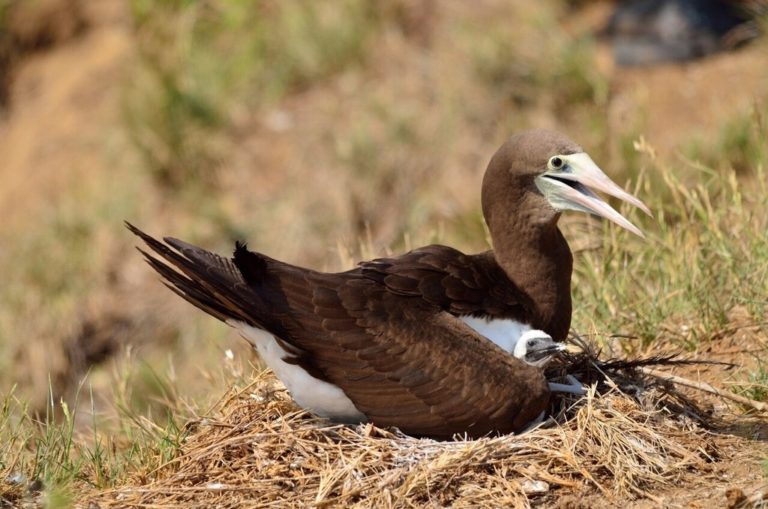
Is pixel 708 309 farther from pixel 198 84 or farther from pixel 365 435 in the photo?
pixel 198 84

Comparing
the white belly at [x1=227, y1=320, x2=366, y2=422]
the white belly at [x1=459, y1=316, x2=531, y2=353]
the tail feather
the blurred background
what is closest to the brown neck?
the white belly at [x1=459, y1=316, x2=531, y2=353]

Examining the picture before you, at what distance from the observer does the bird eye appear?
4852mm

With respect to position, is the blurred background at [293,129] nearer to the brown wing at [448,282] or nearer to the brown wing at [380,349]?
the brown wing at [448,282]

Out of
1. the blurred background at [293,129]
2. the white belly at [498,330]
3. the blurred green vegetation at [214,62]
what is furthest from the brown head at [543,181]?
the blurred green vegetation at [214,62]

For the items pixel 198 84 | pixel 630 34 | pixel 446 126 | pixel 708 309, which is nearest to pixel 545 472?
pixel 708 309

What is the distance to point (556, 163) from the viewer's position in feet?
16.0

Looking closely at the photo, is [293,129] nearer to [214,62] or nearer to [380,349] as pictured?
[214,62]

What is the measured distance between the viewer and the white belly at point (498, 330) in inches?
189

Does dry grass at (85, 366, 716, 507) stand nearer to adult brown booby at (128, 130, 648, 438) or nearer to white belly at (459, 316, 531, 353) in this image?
adult brown booby at (128, 130, 648, 438)

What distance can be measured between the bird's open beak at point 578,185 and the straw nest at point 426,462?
70 cm

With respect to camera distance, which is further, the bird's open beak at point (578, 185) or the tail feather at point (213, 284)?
the bird's open beak at point (578, 185)

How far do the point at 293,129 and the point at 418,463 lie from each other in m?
8.17

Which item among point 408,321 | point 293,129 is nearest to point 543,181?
point 408,321

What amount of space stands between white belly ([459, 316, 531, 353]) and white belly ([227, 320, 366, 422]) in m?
0.61
